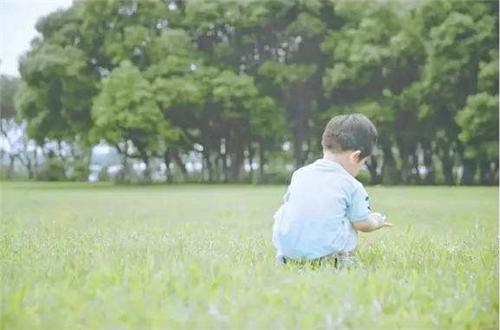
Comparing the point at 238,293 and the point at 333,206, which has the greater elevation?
the point at 333,206

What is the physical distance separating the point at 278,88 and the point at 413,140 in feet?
21.8

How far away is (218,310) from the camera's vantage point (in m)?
2.80

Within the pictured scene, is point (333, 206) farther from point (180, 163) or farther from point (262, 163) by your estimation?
point (180, 163)

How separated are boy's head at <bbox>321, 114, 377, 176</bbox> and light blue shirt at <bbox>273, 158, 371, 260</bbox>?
0.08 meters

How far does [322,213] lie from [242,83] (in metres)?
26.5

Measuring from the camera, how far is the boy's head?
4.09 metres

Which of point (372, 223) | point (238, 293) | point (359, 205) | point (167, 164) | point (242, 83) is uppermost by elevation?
point (242, 83)

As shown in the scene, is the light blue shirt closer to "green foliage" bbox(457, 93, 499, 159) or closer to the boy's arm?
the boy's arm

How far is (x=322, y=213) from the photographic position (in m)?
4.05

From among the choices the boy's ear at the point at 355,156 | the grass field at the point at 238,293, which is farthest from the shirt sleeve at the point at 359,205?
the grass field at the point at 238,293

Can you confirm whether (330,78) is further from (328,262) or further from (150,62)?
(328,262)

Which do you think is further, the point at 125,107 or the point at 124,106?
the point at 125,107

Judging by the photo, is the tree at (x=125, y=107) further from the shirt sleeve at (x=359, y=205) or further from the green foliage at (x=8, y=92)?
the shirt sleeve at (x=359, y=205)

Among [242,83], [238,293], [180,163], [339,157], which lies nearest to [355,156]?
[339,157]
